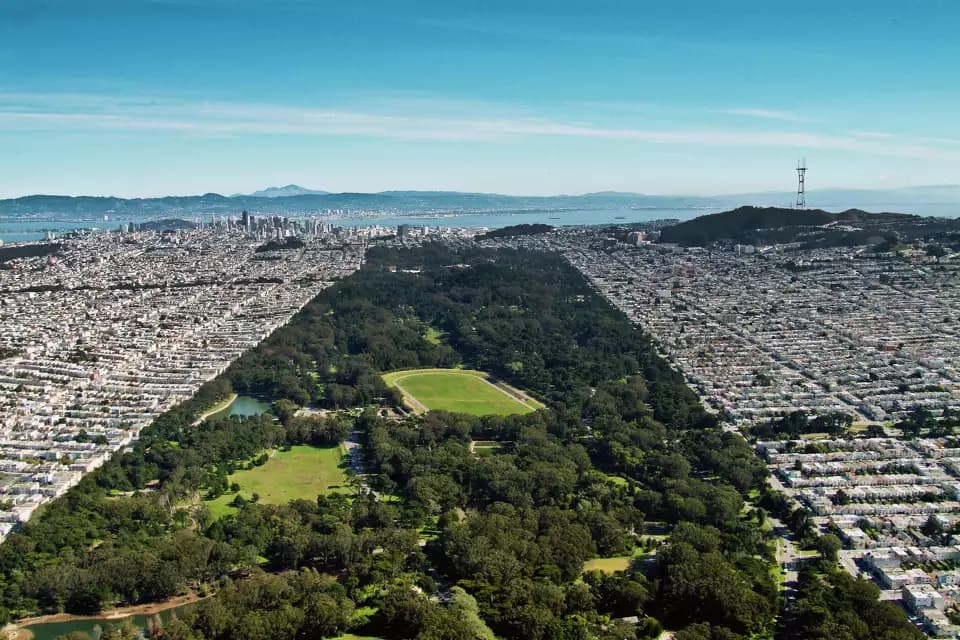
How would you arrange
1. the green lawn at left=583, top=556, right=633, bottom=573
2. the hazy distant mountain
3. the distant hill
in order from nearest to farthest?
1. the green lawn at left=583, top=556, right=633, bottom=573
2. the distant hill
3. the hazy distant mountain

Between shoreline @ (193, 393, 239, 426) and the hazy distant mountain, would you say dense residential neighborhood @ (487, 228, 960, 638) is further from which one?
the hazy distant mountain

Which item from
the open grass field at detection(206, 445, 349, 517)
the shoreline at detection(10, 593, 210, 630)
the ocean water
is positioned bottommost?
the shoreline at detection(10, 593, 210, 630)

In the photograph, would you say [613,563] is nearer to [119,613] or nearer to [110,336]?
[119,613]

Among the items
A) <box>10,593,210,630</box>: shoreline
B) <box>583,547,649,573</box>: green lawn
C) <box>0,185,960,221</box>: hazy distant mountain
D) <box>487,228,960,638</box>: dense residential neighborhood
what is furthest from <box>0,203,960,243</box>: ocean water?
<box>10,593,210,630</box>: shoreline

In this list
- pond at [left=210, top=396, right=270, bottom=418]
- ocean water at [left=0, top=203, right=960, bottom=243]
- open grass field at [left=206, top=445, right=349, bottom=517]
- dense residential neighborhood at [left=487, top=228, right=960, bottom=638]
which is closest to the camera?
dense residential neighborhood at [left=487, top=228, right=960, bottom=638]

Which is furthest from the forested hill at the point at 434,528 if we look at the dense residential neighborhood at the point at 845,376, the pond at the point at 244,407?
the dense residential neighborhood at the point at 845,376

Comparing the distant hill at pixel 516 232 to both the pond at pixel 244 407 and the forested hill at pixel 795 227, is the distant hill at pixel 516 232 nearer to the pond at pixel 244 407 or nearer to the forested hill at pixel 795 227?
the forested hill at pixel 795 227

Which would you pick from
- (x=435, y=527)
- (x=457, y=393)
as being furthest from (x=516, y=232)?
(x=435, y=527)
